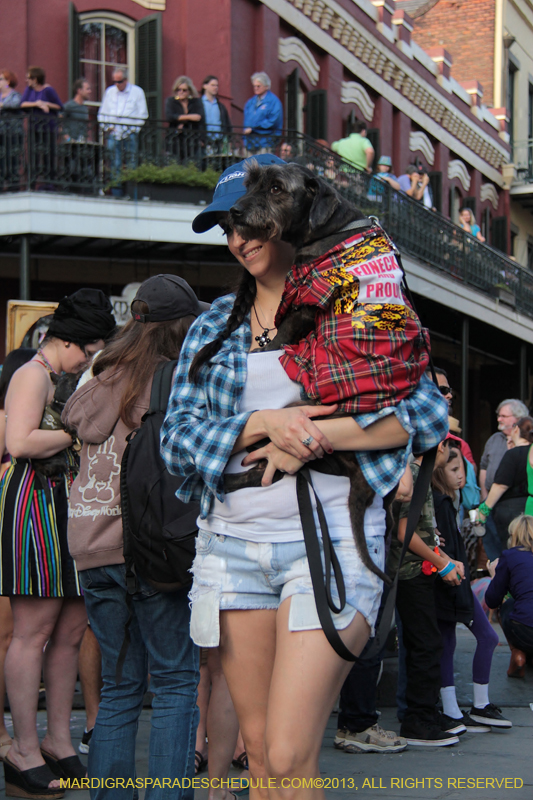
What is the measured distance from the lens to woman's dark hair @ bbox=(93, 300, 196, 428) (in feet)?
11.7

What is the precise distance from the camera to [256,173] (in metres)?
2.69

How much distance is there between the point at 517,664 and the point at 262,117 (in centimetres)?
1016

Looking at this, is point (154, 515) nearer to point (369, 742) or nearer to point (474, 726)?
point (369, 742)

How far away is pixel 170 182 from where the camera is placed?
14.1m

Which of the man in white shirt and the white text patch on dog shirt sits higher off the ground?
the man in white shirt

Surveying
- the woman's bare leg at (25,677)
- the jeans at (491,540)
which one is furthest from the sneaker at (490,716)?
the jeans at (491,540)

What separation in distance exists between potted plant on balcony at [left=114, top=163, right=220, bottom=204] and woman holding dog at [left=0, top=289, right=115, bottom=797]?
992 cm

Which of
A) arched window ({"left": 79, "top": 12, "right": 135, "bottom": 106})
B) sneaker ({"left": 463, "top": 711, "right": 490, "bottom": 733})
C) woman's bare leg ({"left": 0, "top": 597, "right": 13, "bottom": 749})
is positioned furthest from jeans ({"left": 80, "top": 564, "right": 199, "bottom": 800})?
arched window ({"left": 79, "top": 12, "right": 135, "bottom": 106})

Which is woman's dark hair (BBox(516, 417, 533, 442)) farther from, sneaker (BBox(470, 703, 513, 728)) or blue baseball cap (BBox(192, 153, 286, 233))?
blue baseball cap (BBox(192, 153, 286, 233))

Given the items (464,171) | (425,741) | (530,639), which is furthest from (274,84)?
(425,741)

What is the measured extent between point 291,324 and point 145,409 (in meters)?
1.10

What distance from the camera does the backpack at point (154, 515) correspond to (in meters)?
3.27

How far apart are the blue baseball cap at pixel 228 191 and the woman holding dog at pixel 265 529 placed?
47 mm

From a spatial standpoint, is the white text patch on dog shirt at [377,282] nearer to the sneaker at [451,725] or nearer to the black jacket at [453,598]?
the black jacket at [453,598]
